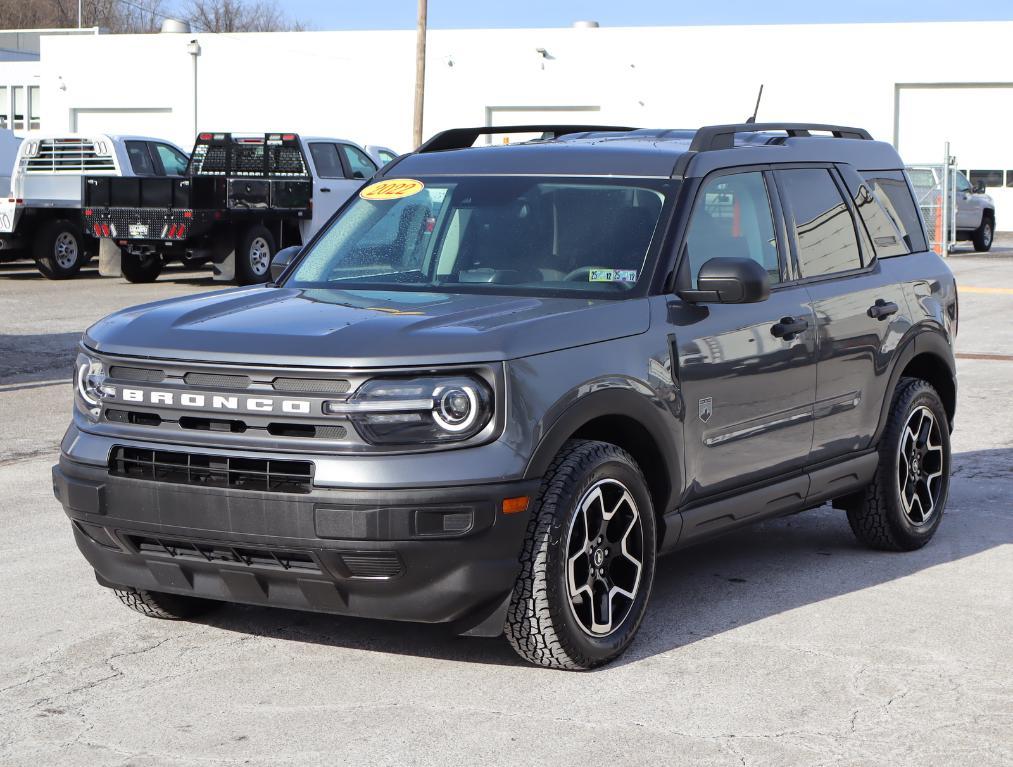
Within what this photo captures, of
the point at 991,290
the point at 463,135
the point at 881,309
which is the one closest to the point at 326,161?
the point at 991,290

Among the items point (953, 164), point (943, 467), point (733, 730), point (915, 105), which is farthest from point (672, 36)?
point (733, 730)

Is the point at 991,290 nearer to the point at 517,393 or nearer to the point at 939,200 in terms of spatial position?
the point at 939,200

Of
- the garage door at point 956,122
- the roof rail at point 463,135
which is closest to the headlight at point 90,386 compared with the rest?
the roof rail at point 463,135

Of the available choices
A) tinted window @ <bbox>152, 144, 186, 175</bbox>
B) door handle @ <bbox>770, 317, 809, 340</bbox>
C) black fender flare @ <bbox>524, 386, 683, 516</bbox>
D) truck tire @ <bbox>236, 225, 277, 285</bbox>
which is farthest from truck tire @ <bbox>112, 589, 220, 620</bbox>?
tinted window @ <bbox>152, 144, 186, 175</bbox>

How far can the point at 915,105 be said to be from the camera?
46.3 m

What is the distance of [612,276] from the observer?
5.75m

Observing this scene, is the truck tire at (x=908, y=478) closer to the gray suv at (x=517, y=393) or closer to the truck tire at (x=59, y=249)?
the gray suv at (x=517, y=393)

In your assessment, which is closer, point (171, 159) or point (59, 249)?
point (59, 249)

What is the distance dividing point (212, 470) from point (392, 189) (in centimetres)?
198

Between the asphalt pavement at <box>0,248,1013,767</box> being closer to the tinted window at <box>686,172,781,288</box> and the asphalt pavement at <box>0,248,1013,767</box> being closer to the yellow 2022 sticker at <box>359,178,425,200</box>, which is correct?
the tinted window at <box>686,172,781,288</box>

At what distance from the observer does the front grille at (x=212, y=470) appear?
482 cm

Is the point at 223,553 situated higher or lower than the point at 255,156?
lower

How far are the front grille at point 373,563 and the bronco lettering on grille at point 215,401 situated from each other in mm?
462

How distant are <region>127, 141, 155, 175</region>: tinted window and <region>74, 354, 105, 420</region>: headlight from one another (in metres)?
20.0
